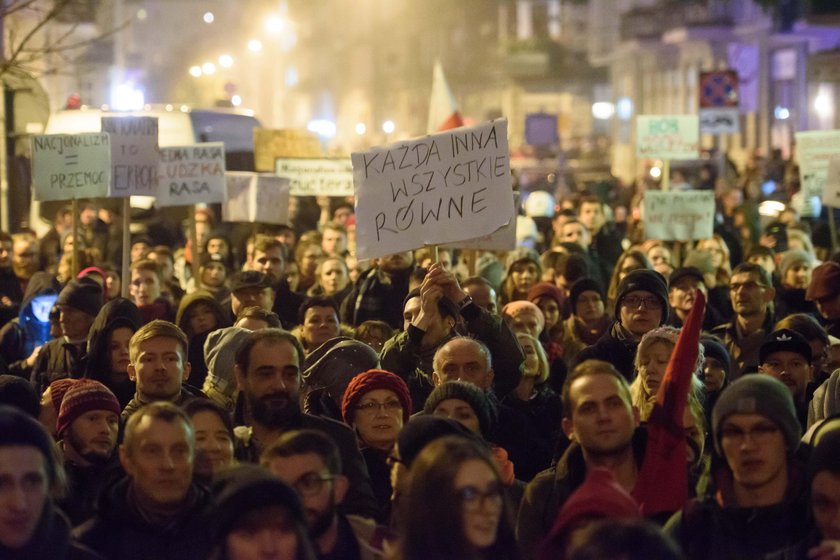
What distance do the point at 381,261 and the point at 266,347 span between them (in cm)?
506

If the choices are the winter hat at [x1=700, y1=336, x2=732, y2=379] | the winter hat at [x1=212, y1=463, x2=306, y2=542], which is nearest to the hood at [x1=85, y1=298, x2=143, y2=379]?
the winter hat at [x1=700, y1=336, x2=732, y2=379]

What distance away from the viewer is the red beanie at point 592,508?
4.73m

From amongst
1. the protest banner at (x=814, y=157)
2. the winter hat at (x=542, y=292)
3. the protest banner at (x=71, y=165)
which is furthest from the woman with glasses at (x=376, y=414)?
the protest banner at (x=814, y=157)

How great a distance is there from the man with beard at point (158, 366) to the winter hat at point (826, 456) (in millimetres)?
3111

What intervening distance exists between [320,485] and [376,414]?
66.0 inches

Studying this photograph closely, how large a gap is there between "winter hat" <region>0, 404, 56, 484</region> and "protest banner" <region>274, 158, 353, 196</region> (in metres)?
12.9

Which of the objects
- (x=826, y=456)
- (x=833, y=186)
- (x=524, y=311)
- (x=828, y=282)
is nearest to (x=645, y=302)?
(x=524, y=311)

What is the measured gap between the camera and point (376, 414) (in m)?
6.85

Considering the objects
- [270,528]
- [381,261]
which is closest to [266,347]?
[270,528]

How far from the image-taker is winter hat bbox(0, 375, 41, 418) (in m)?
7.29

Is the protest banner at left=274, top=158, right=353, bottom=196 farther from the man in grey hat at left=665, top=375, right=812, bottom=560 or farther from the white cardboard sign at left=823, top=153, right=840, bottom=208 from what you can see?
the man in grey hat at left=665, top=375, right=812, bottom=560

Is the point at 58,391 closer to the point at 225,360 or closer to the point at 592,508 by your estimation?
the point at 225,360

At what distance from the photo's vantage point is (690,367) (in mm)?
5715

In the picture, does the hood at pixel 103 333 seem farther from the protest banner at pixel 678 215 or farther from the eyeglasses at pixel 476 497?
the protest banner at pixel 678 215
